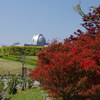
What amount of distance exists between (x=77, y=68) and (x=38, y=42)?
85.6 metres

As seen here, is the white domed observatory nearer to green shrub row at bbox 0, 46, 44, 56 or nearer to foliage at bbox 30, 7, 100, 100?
green shrub row at bbox 0, 46, 44, 56

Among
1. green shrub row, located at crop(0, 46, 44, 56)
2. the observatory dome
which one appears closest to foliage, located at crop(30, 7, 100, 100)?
green shrub row, located at crop(0, 46, 44, 56)

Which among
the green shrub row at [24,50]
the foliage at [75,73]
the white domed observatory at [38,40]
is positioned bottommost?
the foliage at [75,73]

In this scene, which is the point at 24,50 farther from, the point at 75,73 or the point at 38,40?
the point at 75,73

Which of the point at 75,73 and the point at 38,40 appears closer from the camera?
the point at 75,73

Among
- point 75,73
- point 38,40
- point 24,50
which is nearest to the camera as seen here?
point 75,73

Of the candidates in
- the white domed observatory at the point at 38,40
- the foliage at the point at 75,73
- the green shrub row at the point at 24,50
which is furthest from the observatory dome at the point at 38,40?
the foliage at the point at 75,73

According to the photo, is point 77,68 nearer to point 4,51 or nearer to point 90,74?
point 90,74

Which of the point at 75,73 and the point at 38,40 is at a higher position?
the point at 38,40

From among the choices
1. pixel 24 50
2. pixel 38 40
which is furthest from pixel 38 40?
pixel 24 50

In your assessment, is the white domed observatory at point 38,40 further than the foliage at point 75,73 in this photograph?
Yes

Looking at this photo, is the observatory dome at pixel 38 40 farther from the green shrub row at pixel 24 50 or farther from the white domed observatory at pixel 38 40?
the green shrub row at pixel 24 50

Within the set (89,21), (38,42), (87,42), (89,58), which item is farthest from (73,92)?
(38,42)

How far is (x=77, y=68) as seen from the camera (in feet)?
22.9
